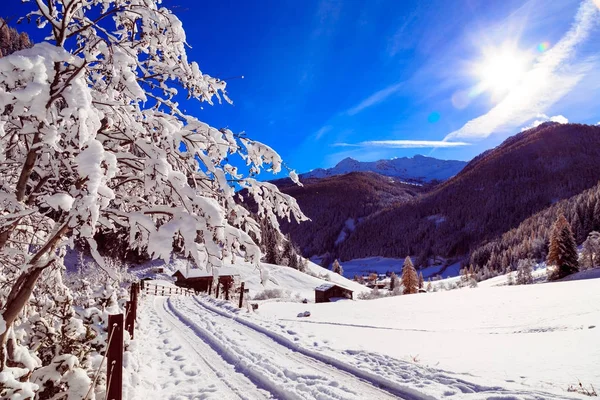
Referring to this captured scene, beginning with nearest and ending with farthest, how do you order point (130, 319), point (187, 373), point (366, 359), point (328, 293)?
point (187, 373) → point (366, 359) → point (130, 319) → point (328, 293)

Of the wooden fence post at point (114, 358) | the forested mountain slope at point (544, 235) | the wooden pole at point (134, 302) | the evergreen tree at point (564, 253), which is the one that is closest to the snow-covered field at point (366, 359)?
the wooden pole at point (134, 302)

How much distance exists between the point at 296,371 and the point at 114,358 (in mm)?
4244

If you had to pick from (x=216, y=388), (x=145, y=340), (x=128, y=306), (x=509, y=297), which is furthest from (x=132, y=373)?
(x=509, y=297)

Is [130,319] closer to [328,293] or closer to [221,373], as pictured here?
[221,373]

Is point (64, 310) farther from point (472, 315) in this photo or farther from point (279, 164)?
point (472, 315)

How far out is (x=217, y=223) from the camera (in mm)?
2607

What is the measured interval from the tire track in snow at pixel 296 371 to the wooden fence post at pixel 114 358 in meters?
2.97

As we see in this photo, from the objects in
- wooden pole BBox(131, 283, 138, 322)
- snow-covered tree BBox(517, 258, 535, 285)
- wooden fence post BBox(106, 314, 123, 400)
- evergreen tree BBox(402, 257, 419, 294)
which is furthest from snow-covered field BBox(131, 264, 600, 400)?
snow-covered tree BBox(517, 258, 535, 285)

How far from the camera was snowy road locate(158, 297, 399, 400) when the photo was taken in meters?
6.57

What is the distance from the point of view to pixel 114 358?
470cm

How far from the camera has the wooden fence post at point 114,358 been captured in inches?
179

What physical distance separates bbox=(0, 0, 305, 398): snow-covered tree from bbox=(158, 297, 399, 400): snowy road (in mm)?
4184

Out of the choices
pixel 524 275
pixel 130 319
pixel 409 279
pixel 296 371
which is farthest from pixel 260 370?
pixel 524 275

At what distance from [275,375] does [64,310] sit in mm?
4376
